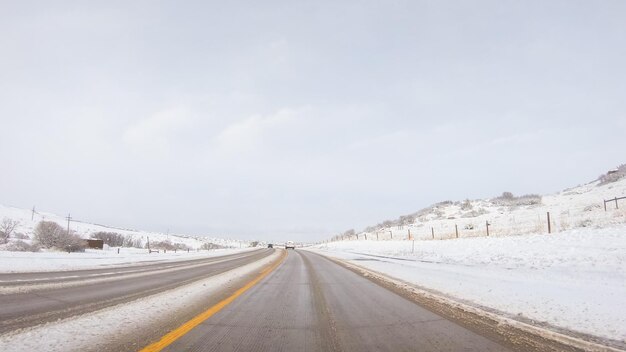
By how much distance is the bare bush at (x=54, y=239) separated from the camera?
4325 cm

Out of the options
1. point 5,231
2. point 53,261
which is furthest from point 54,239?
point 53,261

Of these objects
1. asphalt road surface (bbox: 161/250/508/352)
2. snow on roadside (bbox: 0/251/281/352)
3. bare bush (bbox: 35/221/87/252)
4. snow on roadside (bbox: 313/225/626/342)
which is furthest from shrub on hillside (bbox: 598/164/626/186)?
bare bush (bbox: 35/221/87/252)

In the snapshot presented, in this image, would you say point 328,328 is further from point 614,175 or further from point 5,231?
point 5,231

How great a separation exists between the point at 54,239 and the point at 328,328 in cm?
4797

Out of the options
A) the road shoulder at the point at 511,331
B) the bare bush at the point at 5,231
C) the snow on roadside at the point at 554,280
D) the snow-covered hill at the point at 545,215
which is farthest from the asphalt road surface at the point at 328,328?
the bare bush at the point at 5,231

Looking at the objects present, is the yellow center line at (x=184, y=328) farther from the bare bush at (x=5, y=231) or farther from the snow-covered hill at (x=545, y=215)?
the bare bush at (x=5, y=231)

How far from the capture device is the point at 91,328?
5.05 metres

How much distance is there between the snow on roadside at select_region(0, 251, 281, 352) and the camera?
13.7 feet

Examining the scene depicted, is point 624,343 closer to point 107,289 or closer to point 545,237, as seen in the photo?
point 107,289

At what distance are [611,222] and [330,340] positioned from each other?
17055 mm

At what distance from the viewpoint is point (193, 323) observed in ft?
18.5

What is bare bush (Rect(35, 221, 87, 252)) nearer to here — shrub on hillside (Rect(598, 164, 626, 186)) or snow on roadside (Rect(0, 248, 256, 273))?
snow on roadside (Rect(0, 248, 256, 273))

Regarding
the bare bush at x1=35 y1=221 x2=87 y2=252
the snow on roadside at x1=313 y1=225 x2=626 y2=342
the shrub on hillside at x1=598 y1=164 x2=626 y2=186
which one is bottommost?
the snow on roadside at x1=313 y1=225 x2=626 y2=342

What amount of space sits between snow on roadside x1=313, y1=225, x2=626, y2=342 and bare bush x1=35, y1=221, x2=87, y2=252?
4064 centimetres
